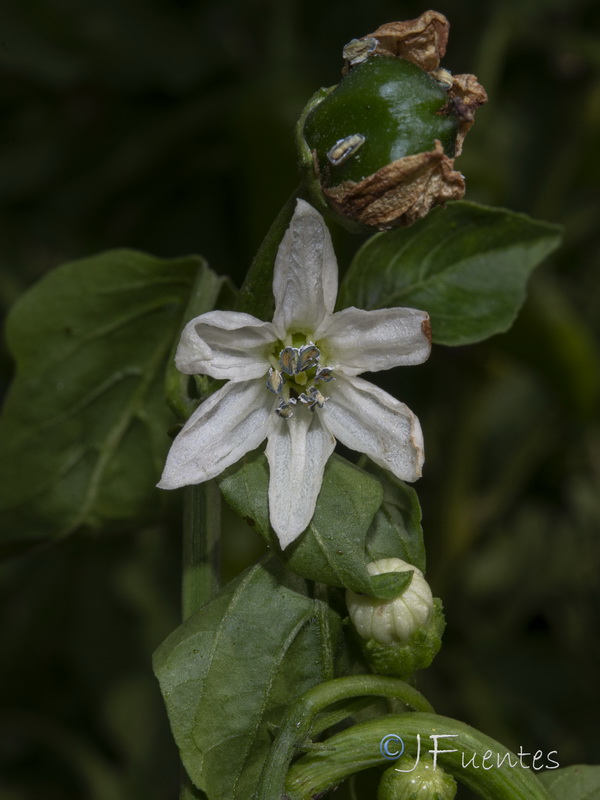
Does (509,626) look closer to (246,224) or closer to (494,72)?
(246,224)

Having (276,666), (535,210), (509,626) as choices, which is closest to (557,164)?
(535,210)

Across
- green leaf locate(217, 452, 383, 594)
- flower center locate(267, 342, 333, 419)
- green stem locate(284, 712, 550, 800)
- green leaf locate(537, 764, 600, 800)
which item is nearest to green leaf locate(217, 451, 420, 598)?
green leaf locate(217, 452, 383, 594)

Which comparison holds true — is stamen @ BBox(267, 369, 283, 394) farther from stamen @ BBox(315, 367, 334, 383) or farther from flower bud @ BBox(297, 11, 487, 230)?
flower bud @ BBox(297, 11, 487, 230)

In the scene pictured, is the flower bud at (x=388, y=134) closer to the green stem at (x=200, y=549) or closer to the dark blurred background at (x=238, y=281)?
the green stem at (x=200, y=549)

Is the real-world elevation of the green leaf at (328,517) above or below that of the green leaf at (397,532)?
above

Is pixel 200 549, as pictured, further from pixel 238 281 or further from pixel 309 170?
pixel 238 281

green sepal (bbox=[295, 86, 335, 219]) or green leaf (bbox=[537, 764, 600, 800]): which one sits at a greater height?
green sepal (bbox=[295, 86, 335, 219])

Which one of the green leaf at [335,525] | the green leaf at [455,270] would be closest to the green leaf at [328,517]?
the green leaf at [335,525]

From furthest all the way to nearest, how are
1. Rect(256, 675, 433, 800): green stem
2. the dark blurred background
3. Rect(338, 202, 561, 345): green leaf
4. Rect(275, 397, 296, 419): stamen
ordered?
1. the dark blurred background
2. Rect(338, 202, 561, 345): green leaf
3. Rect(275, 397, 296, 419): stamen
4. Rect(256, 675, 433, 800): green stem
